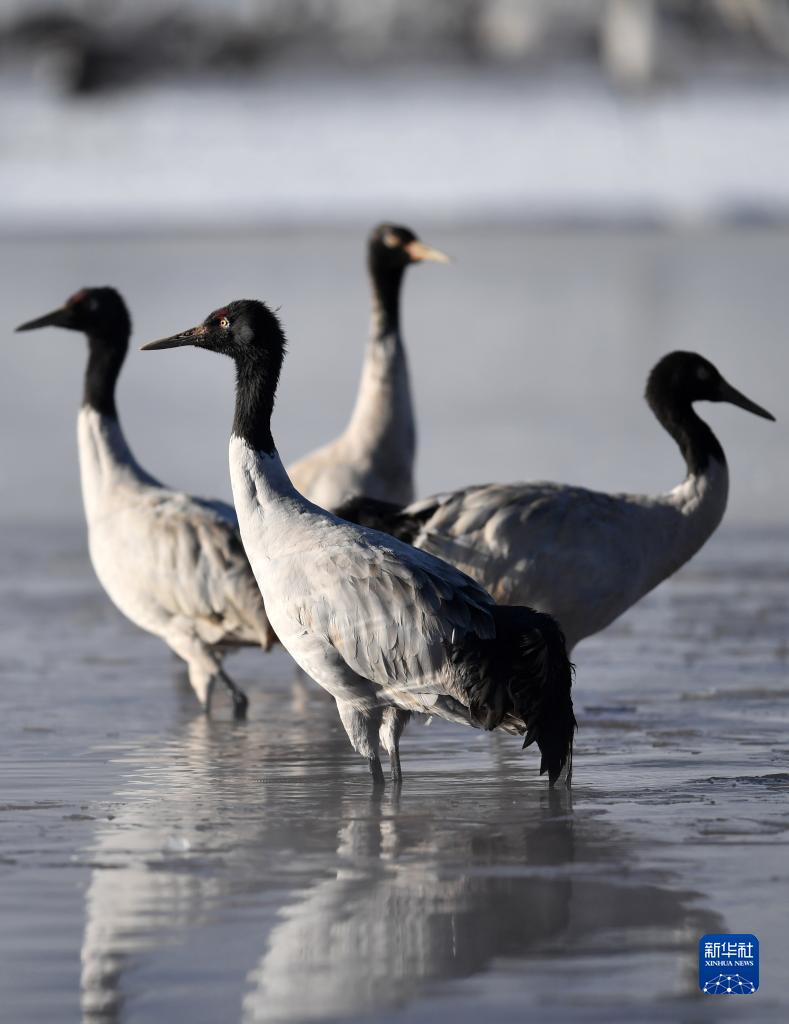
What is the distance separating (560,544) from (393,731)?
152 cm

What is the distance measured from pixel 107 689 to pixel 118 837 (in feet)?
9.65

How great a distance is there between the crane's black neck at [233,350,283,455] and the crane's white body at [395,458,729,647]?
1.25 meters

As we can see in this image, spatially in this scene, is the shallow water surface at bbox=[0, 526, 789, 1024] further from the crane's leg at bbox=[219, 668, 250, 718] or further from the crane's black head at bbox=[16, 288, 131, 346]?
the crane's black head at bbox=[16, 288, 131, 346]

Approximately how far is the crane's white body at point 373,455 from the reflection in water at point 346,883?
10.2ft

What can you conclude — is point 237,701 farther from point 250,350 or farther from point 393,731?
point 250,350

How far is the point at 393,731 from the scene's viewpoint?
738 centimetres

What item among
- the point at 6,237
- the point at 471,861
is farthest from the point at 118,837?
the point at 6,237

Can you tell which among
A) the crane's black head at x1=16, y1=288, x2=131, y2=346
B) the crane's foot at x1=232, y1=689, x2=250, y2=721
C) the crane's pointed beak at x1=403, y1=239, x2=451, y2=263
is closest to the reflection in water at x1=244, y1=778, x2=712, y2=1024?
the crane's foot at x1=232, y1=689, x2=250, y2=721

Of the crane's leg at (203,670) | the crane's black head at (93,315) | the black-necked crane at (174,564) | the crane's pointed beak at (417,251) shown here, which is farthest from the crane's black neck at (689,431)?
the crane's black head at (93,315)

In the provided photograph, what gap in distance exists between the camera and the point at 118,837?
6.55m

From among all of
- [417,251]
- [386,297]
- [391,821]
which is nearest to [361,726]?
[391,821]

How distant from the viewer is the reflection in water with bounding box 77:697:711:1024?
5.20 meters

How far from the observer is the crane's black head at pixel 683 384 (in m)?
9.45

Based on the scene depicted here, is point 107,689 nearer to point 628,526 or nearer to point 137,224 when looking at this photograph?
point 628,526
